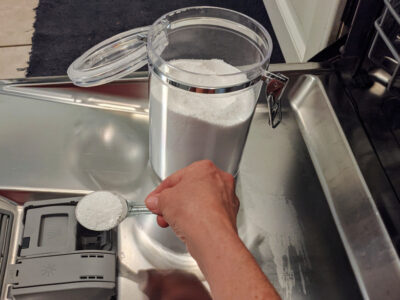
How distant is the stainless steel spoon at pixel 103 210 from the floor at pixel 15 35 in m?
0.94

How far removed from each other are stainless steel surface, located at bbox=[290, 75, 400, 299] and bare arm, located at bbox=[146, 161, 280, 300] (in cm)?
16

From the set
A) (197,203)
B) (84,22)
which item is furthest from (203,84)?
(84,22)

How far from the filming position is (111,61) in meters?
0.43

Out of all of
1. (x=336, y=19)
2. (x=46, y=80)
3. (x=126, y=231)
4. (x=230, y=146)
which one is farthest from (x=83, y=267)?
(x=336, y=19)

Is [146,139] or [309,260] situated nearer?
[309,260]

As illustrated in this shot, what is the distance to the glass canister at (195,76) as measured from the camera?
381 millimetres

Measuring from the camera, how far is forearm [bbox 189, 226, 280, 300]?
11.6 inches

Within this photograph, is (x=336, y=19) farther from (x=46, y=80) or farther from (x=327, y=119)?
(x=46, y=80)

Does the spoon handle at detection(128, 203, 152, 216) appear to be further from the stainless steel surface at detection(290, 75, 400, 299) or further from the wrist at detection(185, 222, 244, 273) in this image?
the stainless steel surface at detection(290, 75, 400, 299)

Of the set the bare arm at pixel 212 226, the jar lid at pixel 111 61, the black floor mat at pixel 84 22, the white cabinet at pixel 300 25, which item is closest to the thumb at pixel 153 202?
the bare arm at pixel 212 226

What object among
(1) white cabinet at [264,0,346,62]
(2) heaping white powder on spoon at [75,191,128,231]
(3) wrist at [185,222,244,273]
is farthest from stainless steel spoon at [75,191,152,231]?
(1) white cabinet at [264,0,346,62]

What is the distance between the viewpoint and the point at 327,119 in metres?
0.55

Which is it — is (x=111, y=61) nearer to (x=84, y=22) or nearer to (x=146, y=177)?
(x=146, y=177)

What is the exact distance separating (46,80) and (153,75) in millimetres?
227
